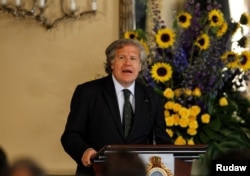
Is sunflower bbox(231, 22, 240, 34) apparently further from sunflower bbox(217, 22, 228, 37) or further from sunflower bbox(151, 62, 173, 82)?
sunflower bbox(151, 62, 173, 82)

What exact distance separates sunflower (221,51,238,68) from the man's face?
1.12 meters

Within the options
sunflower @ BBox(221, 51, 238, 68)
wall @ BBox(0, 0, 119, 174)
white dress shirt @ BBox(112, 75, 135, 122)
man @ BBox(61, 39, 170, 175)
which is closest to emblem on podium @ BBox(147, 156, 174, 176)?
man @ BBox(61, 39, 170, 175)

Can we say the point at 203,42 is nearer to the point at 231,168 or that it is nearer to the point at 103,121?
the point at 103,121

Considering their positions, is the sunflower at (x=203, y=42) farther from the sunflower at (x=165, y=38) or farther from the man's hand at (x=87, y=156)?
the man's hand at (x=87, y=156)

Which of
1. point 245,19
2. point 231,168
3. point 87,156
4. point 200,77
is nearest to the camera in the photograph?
point 231,168

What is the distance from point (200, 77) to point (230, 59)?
273mm

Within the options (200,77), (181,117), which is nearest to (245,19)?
(200,77)

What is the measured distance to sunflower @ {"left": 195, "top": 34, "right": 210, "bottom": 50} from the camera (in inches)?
174

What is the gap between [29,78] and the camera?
4910mm

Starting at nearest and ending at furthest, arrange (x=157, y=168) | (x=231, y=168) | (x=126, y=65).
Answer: (x=231, y=168) < (x=157, y=168) < (x=126, y=65)

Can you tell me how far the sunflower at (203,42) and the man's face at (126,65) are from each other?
992mm

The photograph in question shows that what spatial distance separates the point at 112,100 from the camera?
343cm

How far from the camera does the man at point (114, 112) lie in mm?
3326

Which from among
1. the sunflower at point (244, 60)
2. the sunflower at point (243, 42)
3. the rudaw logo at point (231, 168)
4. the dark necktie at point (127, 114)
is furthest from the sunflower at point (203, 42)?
the rudaw logo at point (231, 168)
